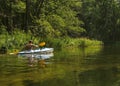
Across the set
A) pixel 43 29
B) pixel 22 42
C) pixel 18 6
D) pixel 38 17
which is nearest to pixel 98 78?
pixel 22 42

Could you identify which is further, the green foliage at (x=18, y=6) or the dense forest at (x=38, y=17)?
the dense forest at (x=38, y=17)

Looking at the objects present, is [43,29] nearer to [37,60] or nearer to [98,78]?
[37,60]

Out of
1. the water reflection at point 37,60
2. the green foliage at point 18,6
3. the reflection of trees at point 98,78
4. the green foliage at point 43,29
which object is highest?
the green foliage at point 18,6

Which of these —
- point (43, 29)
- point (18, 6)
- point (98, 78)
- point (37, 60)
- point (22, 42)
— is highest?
point (18, 6)

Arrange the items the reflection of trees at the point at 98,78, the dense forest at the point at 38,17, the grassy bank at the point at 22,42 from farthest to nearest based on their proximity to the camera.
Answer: the dense forest at the point at 38,17, the grassy bank at the point at 22,42, the reflection of trees at the point at 98,78

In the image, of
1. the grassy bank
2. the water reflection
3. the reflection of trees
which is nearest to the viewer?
the reflection of trees

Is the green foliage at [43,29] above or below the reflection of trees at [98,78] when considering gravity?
above

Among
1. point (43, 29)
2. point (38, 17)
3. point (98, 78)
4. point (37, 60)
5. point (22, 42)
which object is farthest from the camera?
point (38, 17)

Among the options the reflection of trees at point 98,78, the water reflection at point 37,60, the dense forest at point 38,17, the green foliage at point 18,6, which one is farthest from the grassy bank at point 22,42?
the reflection of trees at point 98,78

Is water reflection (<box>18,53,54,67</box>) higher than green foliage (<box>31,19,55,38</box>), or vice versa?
green foliage (<box>31,19,55,38</box>)

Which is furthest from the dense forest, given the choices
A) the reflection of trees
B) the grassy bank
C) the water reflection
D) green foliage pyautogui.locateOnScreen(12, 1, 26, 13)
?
the reflection of trees

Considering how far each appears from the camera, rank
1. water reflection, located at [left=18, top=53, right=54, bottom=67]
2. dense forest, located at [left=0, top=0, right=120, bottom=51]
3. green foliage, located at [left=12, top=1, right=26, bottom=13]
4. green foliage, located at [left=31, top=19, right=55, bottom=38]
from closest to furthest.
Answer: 1. water reflection, located at [left=18, top=53, right=54, bottom=67]
2. green foliage, located at [left=12, top=1, right=26, bottom=13]
3. dense forest, located at [left=0, top=0, right=120, bottom=51]
4. green foliage, located at [left=31, top=19, right=55, bottom=38]

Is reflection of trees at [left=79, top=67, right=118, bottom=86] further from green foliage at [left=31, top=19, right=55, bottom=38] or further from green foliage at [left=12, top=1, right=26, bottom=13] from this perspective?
green foliage at [left=31, top=19, right=55, bottom=38]

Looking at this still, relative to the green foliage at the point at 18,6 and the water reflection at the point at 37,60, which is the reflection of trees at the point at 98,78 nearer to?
the water reflection at the point at 37,60
